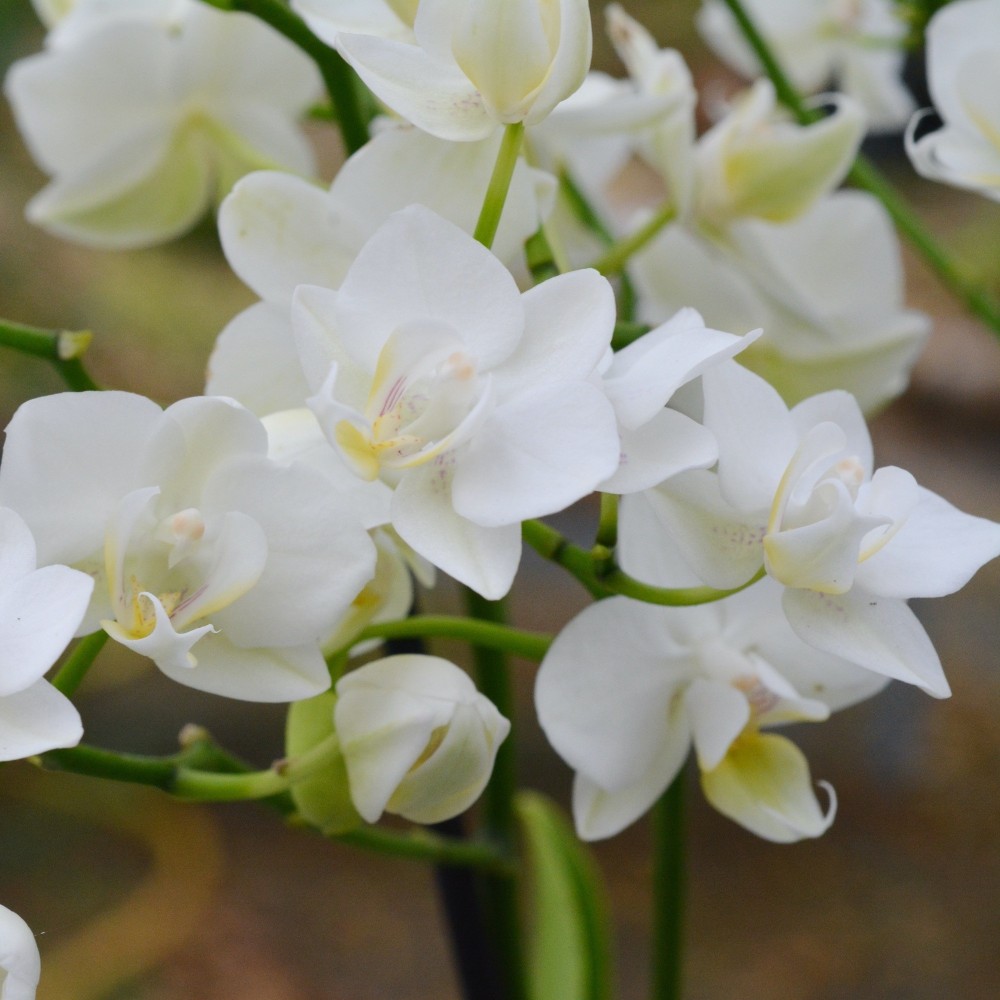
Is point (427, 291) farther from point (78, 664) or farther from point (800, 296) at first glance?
point (800, 296)

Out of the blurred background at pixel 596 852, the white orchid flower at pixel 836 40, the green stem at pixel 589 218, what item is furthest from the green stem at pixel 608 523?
the blurred background at pixel 596 852

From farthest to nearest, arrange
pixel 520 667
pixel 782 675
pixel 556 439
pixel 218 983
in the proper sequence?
pixel 520 667 < pixel 218 983 < pixel 782 675 < pixel 556 439

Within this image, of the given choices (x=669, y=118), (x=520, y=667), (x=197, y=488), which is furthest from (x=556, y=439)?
(x=520, y=667)

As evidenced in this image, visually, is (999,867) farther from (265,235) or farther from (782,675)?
(265,235)

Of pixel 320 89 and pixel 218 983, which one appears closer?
pixel 320 89

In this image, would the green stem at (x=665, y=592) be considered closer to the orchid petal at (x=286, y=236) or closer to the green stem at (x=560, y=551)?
the green stem at (x=560, y=551)

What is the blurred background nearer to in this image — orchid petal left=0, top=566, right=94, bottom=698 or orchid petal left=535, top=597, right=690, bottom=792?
orchid petal left=535, top=597, right=690, bottom=792
